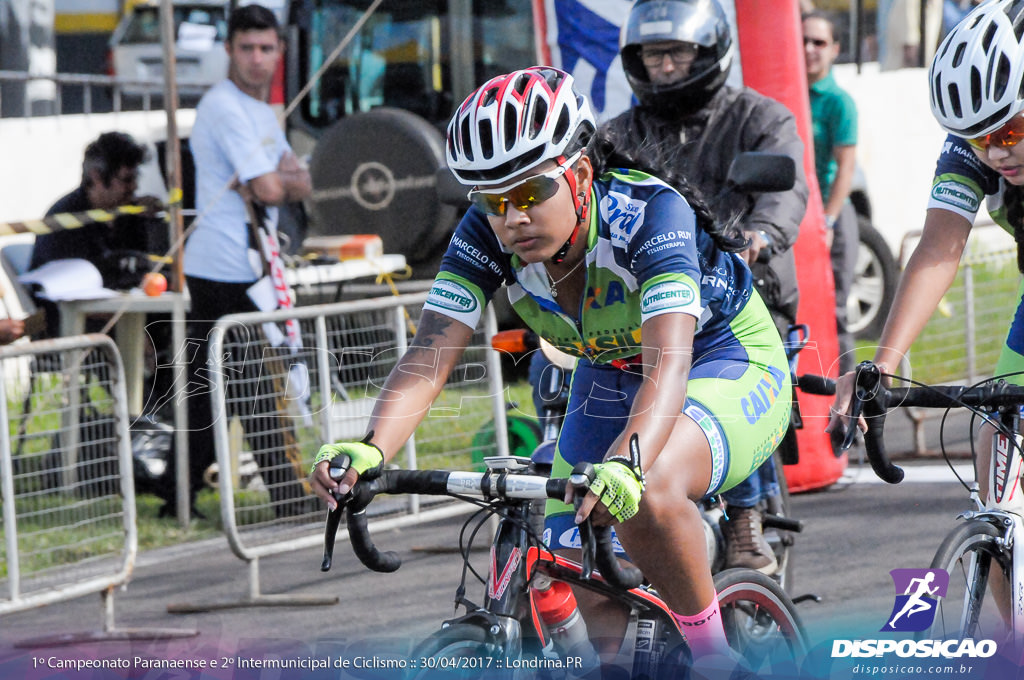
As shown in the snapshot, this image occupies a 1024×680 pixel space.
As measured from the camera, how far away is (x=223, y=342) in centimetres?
656

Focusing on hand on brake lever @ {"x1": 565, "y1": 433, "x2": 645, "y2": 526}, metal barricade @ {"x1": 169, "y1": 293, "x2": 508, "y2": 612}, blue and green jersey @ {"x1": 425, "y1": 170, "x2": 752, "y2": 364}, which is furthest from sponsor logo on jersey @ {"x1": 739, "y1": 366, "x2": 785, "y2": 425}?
metal barricade @ {"x1": 169, "y1": 293, "x2": 508, "y2": 612}

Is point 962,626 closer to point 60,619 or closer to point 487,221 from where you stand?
point 487,221

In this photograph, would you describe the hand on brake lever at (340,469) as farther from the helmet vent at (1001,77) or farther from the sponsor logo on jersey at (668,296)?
the helmet vent at (1001,77)

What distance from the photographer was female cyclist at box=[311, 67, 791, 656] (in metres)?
3.48

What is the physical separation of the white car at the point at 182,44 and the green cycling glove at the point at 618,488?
571 inches

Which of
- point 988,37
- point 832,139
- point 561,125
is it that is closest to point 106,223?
point 832,139

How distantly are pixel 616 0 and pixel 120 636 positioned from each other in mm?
4114

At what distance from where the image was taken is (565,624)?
3775mm

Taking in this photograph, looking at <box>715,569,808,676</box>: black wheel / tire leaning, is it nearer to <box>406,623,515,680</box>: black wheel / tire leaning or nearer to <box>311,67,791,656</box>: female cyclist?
<box>311,67,791,656</box>: female cyclist

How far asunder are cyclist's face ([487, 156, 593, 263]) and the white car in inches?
544

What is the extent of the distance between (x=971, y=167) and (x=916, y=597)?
1214 mm

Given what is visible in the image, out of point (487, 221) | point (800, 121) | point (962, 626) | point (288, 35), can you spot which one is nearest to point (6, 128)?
point (288, 35)

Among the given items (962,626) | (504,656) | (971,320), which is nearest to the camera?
(504,656)

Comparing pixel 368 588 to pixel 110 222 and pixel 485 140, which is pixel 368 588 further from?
pixel 485 140
